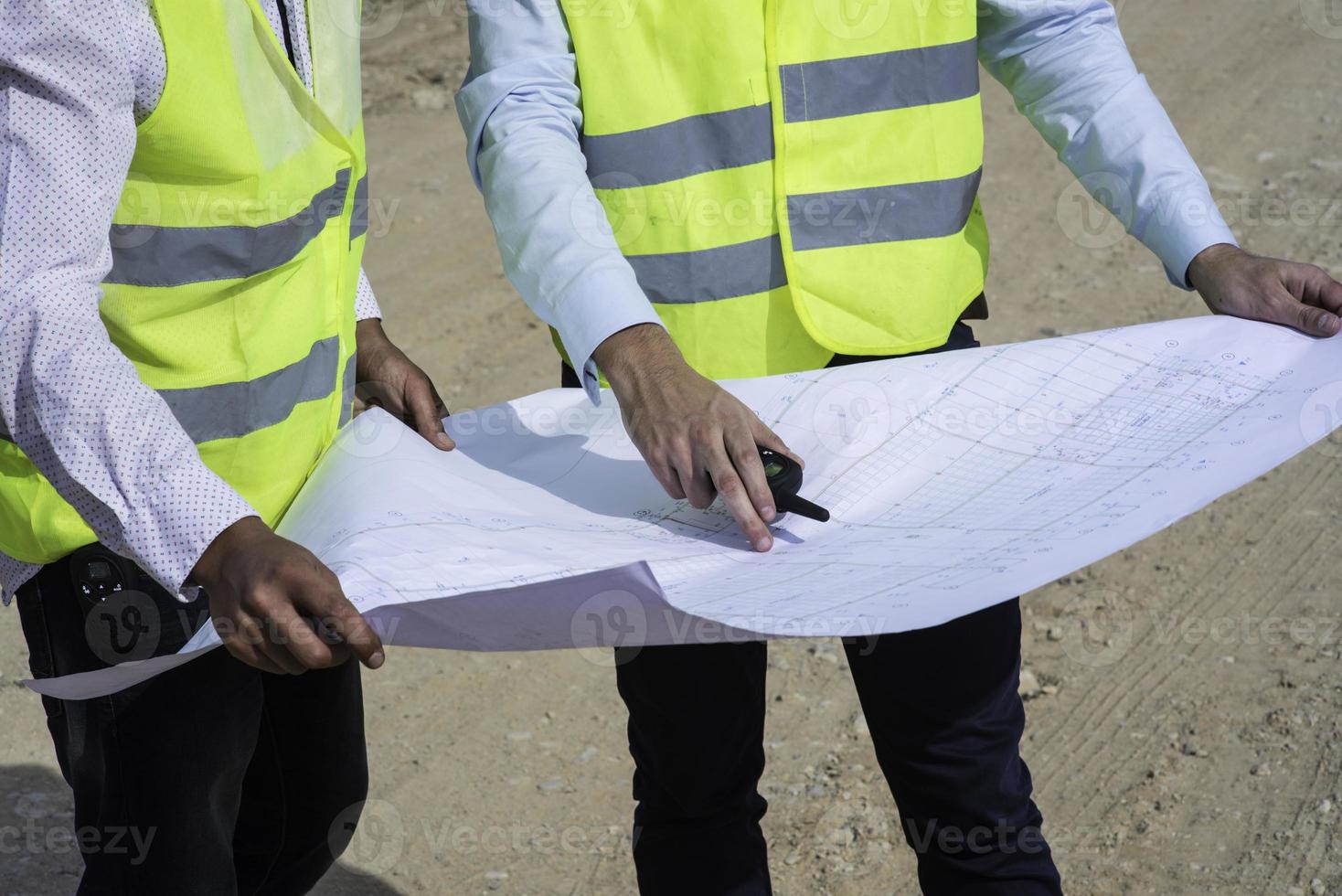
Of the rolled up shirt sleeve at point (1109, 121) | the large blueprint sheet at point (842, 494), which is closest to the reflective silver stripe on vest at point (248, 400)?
the large blueprint sheet at point (842, 494)

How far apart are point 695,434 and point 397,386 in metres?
0.67

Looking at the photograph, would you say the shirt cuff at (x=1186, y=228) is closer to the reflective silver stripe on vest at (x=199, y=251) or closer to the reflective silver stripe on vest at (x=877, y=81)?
the reflective silver stripe on vest at (x=877, y=81)

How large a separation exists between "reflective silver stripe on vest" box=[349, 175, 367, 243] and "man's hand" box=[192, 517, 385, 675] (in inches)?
27.7

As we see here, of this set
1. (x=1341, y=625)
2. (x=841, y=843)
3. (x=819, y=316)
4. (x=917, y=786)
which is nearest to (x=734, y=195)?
(x=819, y=316)

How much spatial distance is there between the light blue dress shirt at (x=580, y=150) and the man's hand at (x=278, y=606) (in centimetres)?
60

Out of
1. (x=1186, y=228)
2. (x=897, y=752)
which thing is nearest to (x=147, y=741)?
(x=897, y=752)

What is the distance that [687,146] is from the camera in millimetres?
2119

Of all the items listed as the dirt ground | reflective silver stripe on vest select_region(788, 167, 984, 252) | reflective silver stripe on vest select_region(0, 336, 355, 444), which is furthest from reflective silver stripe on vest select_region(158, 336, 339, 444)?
the dirt ground

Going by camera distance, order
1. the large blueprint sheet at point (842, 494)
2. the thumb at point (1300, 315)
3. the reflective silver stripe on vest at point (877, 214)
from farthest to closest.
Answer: the reflective silver stripe on vest at point (877, 214) → the thumb at point (1300, 315) → the large blueprint sheet at point (842, 494)

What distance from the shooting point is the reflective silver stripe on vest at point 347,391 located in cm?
214

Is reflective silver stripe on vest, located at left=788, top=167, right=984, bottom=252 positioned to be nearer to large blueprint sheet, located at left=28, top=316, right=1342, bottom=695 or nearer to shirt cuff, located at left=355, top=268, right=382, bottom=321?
large blueprint sheet, located at left=28, top=316, right=1342, bottom=695

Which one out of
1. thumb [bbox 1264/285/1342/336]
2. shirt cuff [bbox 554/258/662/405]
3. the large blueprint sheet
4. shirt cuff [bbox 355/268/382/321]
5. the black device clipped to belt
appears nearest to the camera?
the large blueprint sheet

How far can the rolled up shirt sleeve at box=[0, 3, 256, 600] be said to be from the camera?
1.49 metres

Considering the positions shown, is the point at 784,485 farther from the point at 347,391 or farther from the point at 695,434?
the point at 347,391
